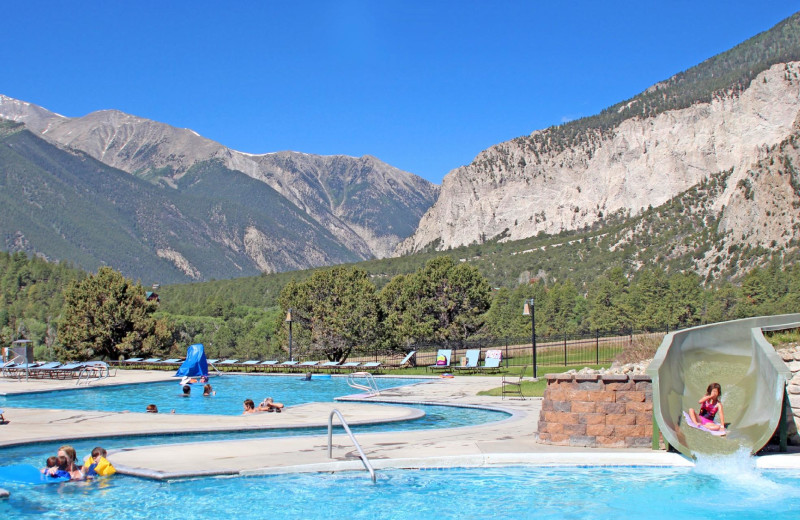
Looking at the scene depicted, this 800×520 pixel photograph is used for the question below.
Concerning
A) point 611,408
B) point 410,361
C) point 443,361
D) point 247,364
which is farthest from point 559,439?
point 247,364

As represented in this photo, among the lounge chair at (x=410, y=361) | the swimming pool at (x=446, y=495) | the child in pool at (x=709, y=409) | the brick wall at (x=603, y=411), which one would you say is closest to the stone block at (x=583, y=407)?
the brick wall at (x=603, y=411)

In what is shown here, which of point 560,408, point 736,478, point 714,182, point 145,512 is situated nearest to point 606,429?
point 560,408

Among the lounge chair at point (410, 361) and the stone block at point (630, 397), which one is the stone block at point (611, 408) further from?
the lounge chair at point (410, 361)

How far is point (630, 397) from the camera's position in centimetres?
1027

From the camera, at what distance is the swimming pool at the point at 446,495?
8242 millimetres

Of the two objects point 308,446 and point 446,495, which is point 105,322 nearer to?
point 308,446

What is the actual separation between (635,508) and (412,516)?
2.62 m

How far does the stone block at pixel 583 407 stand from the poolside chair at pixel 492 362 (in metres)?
20.3

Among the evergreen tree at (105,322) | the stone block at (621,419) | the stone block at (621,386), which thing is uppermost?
the evergreen tree at (105,322)

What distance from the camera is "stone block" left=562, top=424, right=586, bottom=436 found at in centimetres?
1043

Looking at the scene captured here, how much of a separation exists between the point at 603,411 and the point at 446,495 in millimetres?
2832

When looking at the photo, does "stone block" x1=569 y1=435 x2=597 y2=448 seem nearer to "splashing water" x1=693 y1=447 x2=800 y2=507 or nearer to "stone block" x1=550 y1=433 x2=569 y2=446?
"stone block" x1=550 y1=433 x2=569 y2=446

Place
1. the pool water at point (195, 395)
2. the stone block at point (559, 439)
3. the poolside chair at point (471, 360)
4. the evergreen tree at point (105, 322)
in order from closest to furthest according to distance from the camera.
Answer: the stone block at point (559, 439)
the pool water at point (195, 395)
the poolside chair at point (471, 360)
the evergreen tree at point (105, 322)

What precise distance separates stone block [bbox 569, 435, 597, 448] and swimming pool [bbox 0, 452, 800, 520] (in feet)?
2.68
